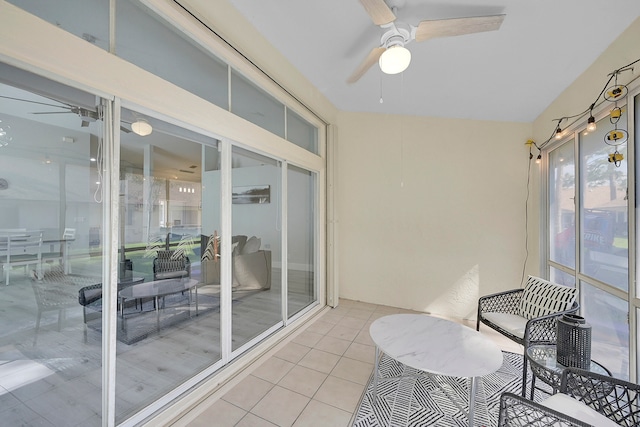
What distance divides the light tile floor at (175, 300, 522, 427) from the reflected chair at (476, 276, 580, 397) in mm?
528

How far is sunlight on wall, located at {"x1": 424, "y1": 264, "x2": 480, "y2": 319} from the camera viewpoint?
12.1ft

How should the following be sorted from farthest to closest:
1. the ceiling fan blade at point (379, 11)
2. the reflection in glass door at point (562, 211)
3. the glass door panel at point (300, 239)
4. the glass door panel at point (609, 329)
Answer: the glass door panel at point (300, 239) < the reflection in glass door at point (562, 211) < the glass door panel at point (609, 329) < the ceiling fan blade at point (379, 11)

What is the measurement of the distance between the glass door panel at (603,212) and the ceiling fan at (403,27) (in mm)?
1373

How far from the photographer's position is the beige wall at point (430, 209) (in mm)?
3568

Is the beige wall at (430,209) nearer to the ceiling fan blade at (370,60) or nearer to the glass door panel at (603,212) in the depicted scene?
the glass door panel at (603,212)

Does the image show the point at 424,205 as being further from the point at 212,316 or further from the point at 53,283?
the point at 53,283

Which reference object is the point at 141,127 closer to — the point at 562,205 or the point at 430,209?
the point at 430,209

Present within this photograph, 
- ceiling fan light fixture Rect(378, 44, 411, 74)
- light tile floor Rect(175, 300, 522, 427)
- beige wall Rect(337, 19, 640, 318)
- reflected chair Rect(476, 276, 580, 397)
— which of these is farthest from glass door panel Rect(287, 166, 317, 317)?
reflected chair Rect(476, 276, 580, 397)

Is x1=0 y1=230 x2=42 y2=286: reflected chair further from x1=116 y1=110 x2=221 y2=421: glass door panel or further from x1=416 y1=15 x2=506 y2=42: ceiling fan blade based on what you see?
x1=416 y1=15 x2=506 y2=42: ceiling fan blade

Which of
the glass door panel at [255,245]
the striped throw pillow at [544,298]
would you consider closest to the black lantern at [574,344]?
the striped throw pillow at [544,298]

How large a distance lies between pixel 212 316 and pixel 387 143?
3424 mm

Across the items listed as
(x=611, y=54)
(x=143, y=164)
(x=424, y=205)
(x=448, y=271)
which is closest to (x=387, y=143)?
(x=424, y=205)

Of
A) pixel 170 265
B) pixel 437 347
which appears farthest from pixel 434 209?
pixel 170 265

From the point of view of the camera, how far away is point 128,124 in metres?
1.69
